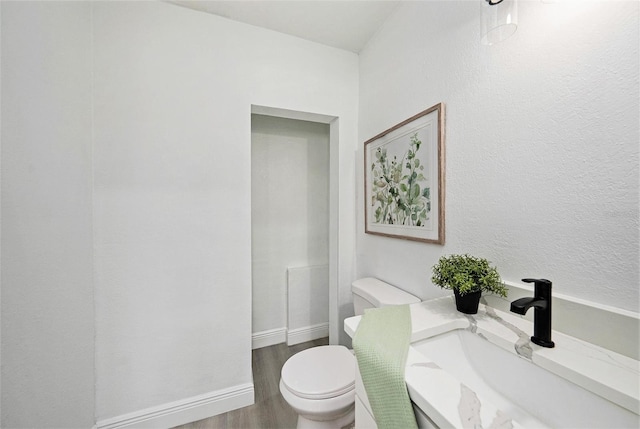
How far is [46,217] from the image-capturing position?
0.99 m

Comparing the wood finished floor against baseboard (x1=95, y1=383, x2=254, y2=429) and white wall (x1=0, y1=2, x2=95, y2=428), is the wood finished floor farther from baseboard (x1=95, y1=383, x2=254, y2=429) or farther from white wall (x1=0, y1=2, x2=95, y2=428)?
white wall (x1=0, y1=2, x2=95, y2=428)

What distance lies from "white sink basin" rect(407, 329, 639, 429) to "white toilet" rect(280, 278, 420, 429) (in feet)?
1.55

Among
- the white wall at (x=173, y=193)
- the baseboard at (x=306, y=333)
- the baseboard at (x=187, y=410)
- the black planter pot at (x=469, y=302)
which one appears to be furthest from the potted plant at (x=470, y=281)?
the baseboard at (x=306, y=333)

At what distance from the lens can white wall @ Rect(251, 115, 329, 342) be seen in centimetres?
218

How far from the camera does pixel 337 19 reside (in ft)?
5.07

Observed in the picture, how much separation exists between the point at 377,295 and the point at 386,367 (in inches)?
30.1

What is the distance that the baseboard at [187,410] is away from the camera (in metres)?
1.35

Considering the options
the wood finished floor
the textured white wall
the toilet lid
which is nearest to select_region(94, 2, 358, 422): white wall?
the wood finished floor

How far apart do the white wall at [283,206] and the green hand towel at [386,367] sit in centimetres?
152

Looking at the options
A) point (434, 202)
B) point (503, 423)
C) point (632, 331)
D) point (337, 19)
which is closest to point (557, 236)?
point (632, 331)

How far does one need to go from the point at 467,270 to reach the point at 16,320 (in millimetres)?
1583

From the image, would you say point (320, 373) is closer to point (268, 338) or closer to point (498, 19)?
point (268, 338)

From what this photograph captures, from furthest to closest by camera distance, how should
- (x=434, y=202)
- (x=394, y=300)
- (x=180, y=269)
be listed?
(x=180, y=269) → (x=394, y=300) → (x=434, y=202)

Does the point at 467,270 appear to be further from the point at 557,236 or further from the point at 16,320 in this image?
the point at 16,320
